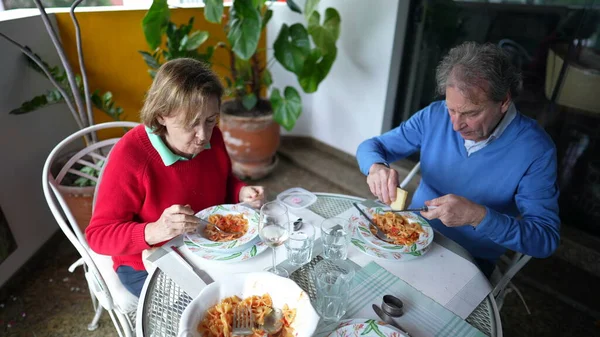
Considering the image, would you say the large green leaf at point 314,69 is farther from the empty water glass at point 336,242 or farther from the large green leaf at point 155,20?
the empty water glass at point 336,242

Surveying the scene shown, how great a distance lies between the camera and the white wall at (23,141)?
201cm

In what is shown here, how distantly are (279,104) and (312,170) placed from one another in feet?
2.68

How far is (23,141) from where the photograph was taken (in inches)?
83.8

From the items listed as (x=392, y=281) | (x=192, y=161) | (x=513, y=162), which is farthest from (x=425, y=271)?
(x=192, y=161)

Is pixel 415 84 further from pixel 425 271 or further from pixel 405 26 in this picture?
pixel 425 271

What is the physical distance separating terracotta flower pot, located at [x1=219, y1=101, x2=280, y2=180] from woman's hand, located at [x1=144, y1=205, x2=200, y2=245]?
78.6 inches

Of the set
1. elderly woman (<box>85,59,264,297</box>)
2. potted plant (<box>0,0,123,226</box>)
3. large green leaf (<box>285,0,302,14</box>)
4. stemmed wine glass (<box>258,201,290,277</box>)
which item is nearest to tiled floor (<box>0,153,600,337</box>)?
potted plant (<box>0,0,123,226</box>)

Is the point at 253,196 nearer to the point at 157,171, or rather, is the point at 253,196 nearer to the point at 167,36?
the point at 157,171

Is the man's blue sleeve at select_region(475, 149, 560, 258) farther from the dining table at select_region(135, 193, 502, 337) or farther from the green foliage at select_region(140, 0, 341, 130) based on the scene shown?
the green foliage at select_region(140, 0, 341, 130)

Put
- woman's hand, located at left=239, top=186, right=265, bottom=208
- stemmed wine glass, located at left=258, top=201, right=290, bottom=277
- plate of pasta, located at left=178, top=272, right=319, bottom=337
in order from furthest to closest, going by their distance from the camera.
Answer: woman's hand, located at left=239, top=186, right=265, bottom=208 → stemmed wine glass, located at left=258, top=201, right=290, bottom=277 → plate of pasta, located at left=178, top=272, right=319, bottom=337

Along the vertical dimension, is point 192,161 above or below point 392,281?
above

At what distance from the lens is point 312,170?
138 inches

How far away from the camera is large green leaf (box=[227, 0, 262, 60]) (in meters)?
2.43

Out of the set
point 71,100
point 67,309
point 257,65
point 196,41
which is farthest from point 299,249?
point 257,65
